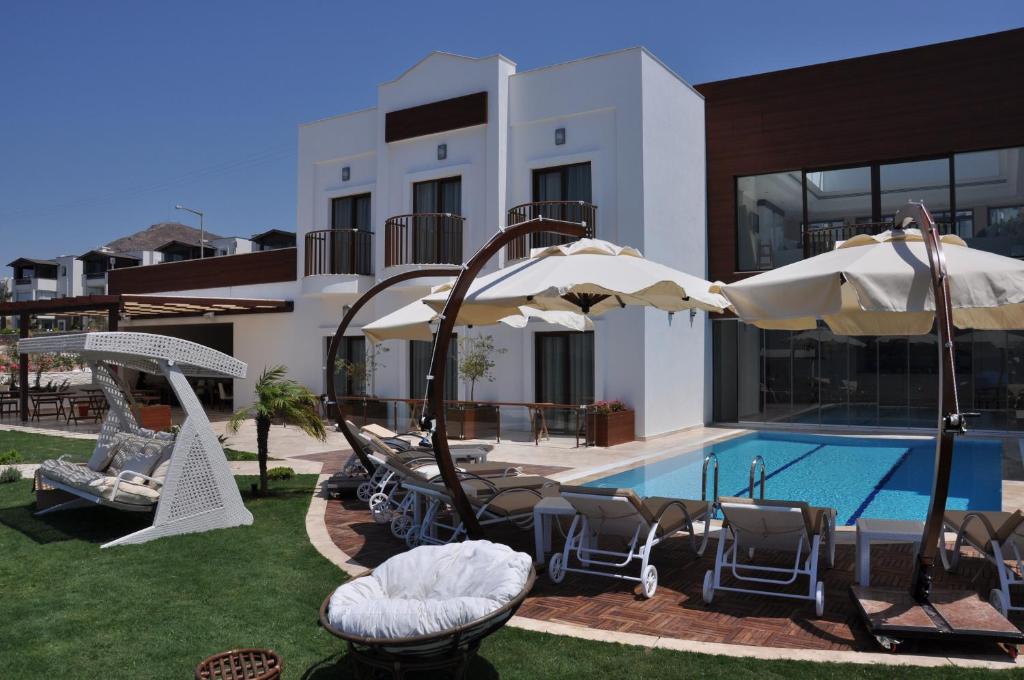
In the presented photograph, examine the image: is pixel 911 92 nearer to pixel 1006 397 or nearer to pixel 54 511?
pixel 1006 397

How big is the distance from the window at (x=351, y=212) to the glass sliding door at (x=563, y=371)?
20.6 feet

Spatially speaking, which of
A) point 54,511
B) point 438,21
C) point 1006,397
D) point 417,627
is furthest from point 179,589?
point 1006,397

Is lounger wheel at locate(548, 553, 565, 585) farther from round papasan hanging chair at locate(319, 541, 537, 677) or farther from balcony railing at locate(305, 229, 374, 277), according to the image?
balcony railing at locate(305, 229, 374, 277)

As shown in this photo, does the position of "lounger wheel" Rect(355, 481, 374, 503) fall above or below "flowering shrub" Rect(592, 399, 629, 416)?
below

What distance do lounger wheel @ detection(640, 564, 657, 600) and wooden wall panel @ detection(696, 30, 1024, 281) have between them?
1405cm

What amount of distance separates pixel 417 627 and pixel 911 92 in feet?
56.5

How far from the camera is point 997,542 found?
5.25 meters

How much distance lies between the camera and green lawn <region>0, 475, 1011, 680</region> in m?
4.29

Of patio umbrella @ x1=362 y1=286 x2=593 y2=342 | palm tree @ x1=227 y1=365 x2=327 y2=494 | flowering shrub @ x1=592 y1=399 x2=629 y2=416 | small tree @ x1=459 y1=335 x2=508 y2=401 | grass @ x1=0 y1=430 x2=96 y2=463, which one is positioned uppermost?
patio umbrella @ x1=362 y1=286 x2=593 y2=342

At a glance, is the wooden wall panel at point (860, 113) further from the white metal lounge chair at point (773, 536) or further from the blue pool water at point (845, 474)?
the white metal lounge chair at point (773, 536)

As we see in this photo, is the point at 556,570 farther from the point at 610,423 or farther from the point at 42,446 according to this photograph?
the point at 42,446

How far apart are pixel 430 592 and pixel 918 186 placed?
1654 centimetres

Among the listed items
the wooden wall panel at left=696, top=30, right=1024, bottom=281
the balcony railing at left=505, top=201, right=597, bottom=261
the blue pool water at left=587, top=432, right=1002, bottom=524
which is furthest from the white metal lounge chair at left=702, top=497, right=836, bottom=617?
the wooden wall panel at left=696, top=30, right=1024, bottom=281

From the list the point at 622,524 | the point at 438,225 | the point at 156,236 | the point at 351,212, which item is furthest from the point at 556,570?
the point at 156,236
